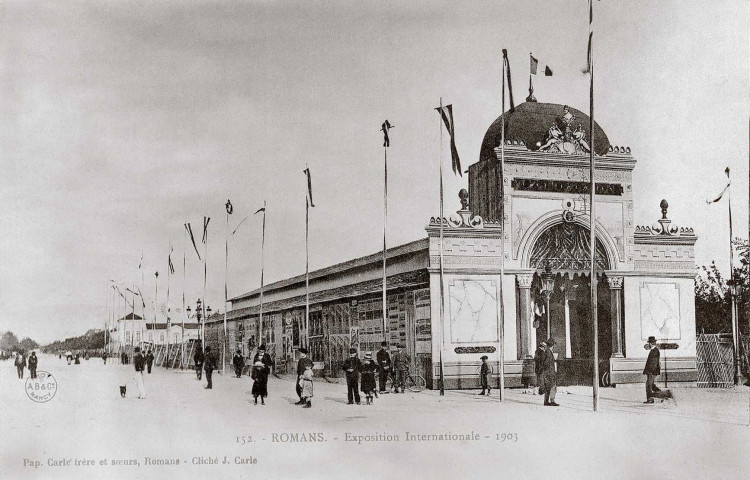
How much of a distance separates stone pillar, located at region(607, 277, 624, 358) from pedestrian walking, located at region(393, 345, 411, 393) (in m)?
4.27

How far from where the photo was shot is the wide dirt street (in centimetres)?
1211

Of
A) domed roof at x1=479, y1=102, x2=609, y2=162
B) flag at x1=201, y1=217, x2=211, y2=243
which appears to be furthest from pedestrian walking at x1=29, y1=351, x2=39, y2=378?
domed roof at x1=479, y1=102, x2=609, y2=162

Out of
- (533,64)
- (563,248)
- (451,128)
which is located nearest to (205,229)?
(451,128)

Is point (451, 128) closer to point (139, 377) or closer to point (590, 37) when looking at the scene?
point (590, 37)

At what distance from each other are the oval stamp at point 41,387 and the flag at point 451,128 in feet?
24.3

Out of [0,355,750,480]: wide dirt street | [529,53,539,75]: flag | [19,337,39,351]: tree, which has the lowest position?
[0,355,750,480]: wide dirt street

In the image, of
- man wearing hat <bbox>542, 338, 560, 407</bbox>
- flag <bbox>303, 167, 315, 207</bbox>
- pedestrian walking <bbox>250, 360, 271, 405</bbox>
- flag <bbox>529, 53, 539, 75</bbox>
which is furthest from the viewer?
pedestrian walking <bbox>250, 360, 271, 405</bbox>

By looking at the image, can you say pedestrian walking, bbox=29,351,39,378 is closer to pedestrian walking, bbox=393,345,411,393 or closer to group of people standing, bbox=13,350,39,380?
group of people standing, bbox=13,350,39,380

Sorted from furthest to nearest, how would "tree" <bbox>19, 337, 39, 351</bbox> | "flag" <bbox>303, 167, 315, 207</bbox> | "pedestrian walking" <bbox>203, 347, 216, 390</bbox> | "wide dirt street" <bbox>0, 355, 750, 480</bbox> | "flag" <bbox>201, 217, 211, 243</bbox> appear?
1. "pedestrian walking" <bbox>203, 347, 216, 390</bbox>
2. "flag" <bbox>201, 217, 211, 243</bbox>
3. "flag" <bbox>303, 167, 315, 207</bbox>
4. "tree" <bbox>19, 337, 39, 351</bbox>
5. "wide dirt street" <bbox>0, 355, 750, 480</bbox>

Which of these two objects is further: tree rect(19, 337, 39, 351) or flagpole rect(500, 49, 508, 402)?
flagpole rect(500, 49, 508, 402)

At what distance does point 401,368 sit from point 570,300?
403cm

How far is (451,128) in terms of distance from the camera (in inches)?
579

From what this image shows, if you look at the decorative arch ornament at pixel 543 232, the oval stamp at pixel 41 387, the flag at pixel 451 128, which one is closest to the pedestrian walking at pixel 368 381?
the flag at pixel 451 128

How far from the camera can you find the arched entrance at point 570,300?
17.4 meters
